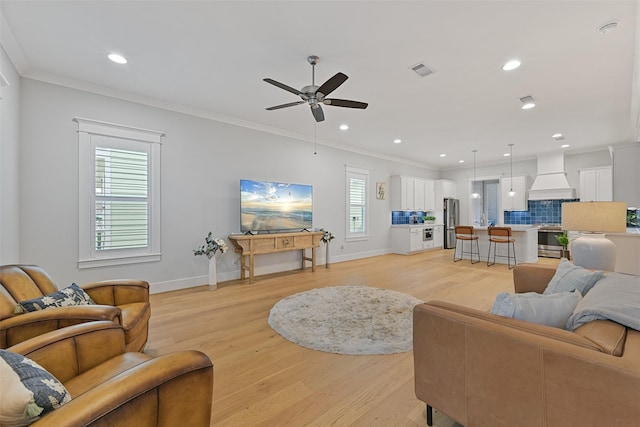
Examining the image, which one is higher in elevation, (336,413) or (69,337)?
(69,337)

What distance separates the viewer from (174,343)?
260 cm

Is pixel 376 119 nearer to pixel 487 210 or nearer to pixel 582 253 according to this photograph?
pixel 582 253

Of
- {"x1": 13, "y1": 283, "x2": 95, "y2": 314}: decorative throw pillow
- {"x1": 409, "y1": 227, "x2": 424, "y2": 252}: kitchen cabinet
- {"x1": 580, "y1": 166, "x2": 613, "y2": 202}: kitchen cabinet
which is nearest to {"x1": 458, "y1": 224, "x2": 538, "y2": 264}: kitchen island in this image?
{"x1": 409, "y1": 227, "x2": 424, "y2": 252}: kitchen cabinet

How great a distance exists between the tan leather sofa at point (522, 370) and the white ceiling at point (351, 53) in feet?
7.93

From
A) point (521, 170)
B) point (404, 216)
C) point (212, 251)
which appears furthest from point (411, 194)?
point (212, 251)

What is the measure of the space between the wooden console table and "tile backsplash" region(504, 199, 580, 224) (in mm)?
6902

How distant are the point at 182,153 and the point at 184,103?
2.53 feet

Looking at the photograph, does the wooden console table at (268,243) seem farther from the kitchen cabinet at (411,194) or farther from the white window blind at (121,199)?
the kitchen cabinet at (411,194)

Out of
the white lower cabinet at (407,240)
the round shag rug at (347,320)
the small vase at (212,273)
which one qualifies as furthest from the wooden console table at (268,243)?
the white lower cabinet at (407,240)

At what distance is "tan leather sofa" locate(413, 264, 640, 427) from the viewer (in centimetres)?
96

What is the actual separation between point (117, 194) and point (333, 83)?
132 inches

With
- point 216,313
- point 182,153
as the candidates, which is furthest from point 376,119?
point 216,313

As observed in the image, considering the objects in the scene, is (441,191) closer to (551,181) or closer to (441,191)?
(441,191)

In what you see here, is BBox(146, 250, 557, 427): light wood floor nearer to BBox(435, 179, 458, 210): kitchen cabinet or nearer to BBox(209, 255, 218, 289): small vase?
BBox(209, 255, 218, 289): small vase
